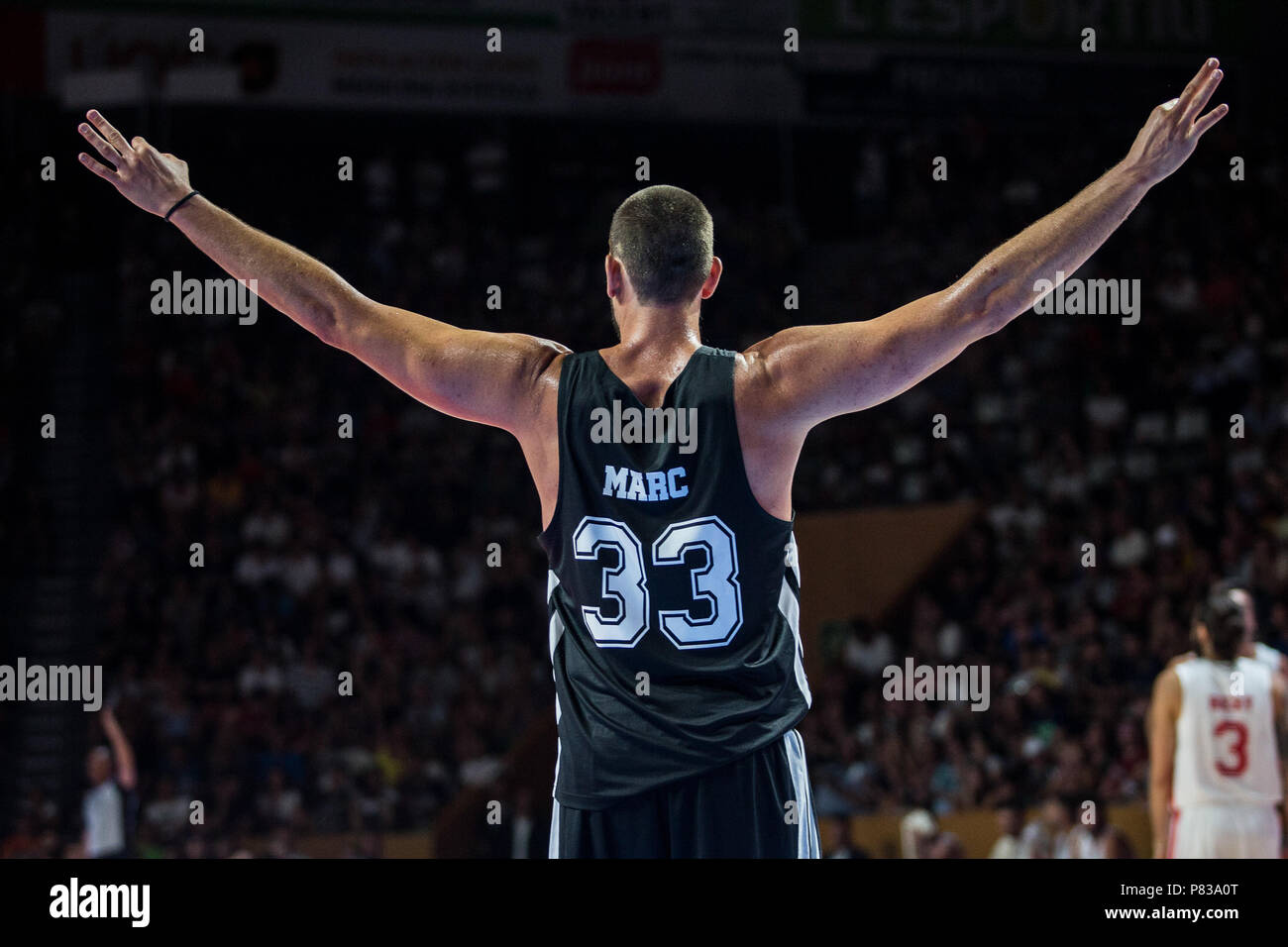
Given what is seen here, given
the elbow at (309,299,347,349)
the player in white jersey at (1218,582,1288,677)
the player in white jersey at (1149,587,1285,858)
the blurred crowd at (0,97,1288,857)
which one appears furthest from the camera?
the blurred crowd at (0,97,1288,857)

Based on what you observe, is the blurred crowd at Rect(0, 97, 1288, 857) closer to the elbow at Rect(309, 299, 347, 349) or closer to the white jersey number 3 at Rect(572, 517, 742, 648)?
the white jersey number 3 at Rect(572, 517, 742, 648)

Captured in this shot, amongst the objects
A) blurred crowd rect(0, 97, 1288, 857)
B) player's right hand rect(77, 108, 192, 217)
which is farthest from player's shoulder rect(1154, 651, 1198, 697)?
player's right hand rect(77, 108, 192, 217)

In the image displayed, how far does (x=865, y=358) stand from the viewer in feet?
11.3

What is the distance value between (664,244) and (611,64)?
55.1ft

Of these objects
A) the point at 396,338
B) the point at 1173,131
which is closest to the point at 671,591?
the point at 396,338

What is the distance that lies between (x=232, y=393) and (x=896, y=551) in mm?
8253

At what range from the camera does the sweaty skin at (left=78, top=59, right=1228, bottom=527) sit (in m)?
3.45

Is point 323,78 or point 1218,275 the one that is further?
point 323,78

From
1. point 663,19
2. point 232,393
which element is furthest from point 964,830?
point 663,19

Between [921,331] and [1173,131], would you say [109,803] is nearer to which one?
[921,331]

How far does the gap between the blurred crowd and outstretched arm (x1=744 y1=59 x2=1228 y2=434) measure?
30.3ft

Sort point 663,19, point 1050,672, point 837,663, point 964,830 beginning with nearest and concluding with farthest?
point 964,830 < point 1050,672 < point 837,663 < point 663,19

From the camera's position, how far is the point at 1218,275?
55.9 ft
